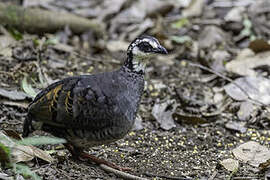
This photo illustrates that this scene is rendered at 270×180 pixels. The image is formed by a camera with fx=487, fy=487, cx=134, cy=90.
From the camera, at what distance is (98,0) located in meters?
9.68

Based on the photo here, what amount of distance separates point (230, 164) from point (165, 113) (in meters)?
1.38

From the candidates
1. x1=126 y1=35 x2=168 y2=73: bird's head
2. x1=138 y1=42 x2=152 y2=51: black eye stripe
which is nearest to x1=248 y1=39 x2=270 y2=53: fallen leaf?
x1=126 y1=35 x2=168 y2=73: bird's head

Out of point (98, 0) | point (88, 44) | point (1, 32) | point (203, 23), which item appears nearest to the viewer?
point (1, 32)

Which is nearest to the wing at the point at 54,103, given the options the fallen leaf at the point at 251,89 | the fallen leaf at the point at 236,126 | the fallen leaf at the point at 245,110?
the fallen leaf at the point at 236,126

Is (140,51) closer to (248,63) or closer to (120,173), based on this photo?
(120,173)

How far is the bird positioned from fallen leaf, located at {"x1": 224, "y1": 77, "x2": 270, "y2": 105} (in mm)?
2021

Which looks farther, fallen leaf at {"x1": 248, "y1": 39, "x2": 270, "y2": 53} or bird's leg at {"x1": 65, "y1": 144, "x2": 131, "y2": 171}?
fallen leaf at {"x1": 248, "y1": 39, "x2": 270, "y2": 53}

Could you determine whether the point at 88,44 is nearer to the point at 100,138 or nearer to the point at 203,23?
the point at 203,23

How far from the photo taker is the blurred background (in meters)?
4.64

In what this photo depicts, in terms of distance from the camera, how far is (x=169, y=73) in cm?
686

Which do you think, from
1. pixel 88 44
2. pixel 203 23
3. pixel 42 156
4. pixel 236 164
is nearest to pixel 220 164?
pixel 236 164

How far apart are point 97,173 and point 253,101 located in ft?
8.28

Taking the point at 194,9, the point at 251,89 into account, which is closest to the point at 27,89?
the point at 251,89

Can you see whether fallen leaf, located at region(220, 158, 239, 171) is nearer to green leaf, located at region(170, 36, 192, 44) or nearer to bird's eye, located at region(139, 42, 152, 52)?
bird's eye, located at region(139, 42, 152, 52)
